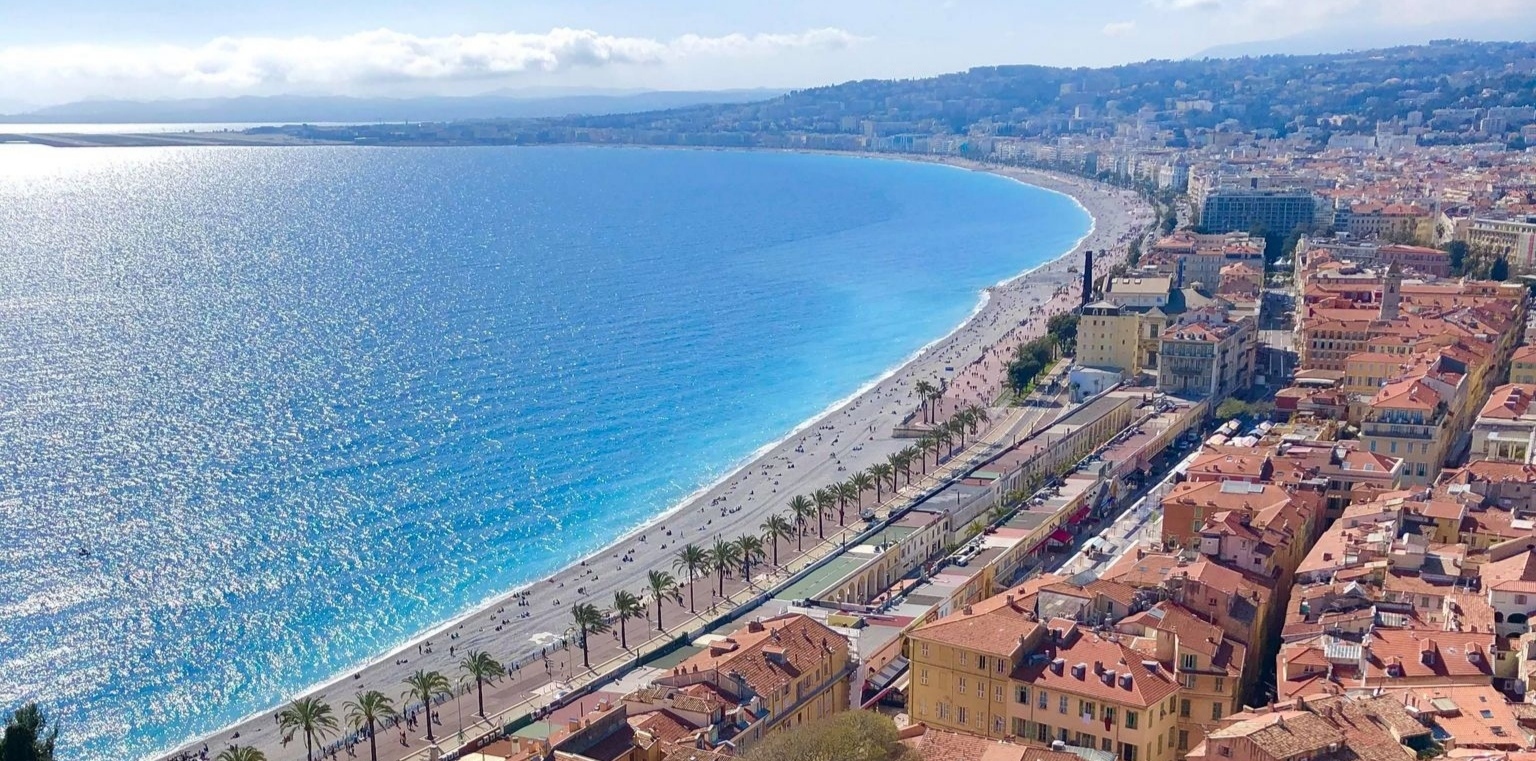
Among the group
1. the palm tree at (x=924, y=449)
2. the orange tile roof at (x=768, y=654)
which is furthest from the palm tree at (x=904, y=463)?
the orange tile roof at (x=768, y=654)

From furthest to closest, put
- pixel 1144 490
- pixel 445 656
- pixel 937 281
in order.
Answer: pixel 937 281 < pixel 1144 490 < pixel 445 656

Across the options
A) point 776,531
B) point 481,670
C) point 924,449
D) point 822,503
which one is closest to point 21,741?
point 481,670

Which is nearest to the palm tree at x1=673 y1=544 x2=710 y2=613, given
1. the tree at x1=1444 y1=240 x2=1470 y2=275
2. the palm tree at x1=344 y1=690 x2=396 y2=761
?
the palm tree at x1=344 y1=690 x2=396 y2=761

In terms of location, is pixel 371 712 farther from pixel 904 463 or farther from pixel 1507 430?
pixel 1507 430

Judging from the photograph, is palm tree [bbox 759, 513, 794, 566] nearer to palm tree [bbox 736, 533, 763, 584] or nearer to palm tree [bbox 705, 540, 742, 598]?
palm tree [bbox 736, 533, 763, 584]

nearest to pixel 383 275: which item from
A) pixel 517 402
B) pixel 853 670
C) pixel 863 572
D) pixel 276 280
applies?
pixel 276 280

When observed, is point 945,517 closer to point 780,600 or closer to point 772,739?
point 780,600

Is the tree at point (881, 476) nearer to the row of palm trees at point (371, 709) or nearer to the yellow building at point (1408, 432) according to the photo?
the yellow building at point (1408, 432)
